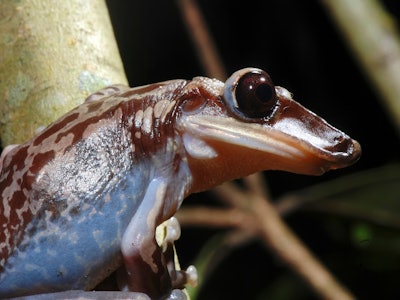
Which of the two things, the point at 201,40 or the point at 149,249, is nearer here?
the point at 149,249

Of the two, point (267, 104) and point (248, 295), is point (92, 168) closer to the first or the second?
point (267, 104)

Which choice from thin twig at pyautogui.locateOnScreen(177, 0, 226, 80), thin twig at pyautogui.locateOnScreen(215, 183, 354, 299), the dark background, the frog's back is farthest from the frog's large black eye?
the dark background

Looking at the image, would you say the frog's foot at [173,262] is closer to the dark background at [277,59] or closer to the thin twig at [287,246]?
the thin twig at [287,246]

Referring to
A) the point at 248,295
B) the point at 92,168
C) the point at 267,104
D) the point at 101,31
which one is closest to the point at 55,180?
the point at 92,168

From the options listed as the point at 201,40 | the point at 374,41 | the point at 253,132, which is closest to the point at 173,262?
the point at 253,132

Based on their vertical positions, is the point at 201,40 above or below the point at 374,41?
above

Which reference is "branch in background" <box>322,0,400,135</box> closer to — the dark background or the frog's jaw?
the dark background

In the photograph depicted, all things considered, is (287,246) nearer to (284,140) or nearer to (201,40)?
(201,40)
